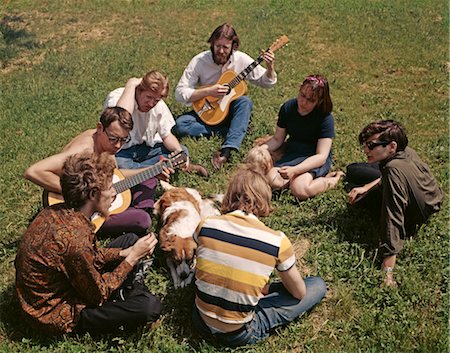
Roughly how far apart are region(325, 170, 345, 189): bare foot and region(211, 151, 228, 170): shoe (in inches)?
49.8

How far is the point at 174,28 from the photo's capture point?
38.1 ft

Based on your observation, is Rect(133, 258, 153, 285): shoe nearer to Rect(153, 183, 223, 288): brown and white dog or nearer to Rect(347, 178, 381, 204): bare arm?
Rect(153, 183, 223, 288): brown and white dog

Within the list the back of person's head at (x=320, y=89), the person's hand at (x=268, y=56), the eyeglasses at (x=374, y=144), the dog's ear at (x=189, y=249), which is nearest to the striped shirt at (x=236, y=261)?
the dog's ear at (x=189, y=249)

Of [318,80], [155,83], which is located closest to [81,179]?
[155,83]

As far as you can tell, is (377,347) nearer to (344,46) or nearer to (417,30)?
(344,46)

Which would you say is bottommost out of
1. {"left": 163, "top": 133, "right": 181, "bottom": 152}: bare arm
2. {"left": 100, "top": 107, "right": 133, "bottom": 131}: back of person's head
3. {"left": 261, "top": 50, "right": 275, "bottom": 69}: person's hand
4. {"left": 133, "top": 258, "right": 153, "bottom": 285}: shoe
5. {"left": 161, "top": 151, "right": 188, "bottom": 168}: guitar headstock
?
{"left": 133, "top": 258, "right": 153, "bottom": 285}: shoe

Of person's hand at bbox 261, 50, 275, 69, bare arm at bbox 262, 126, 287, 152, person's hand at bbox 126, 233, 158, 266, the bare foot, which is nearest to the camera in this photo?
person's hand at bbox 126, 233, 158, 266

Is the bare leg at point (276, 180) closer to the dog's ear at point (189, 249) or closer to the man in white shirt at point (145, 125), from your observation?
the man in white shirt at point (145, 125)

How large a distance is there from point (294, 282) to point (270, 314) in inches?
12.6

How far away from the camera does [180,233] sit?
4.20 metres

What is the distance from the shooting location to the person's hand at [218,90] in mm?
6312

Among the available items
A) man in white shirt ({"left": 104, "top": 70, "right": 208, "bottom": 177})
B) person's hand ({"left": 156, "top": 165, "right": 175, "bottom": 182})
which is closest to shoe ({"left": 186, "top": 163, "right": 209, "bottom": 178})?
man in white shirt ({"left": 104, "top": 70, "right": 208, "bottom": 177})

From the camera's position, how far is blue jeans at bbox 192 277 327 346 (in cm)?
345

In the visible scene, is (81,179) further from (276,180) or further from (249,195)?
(276,180)
